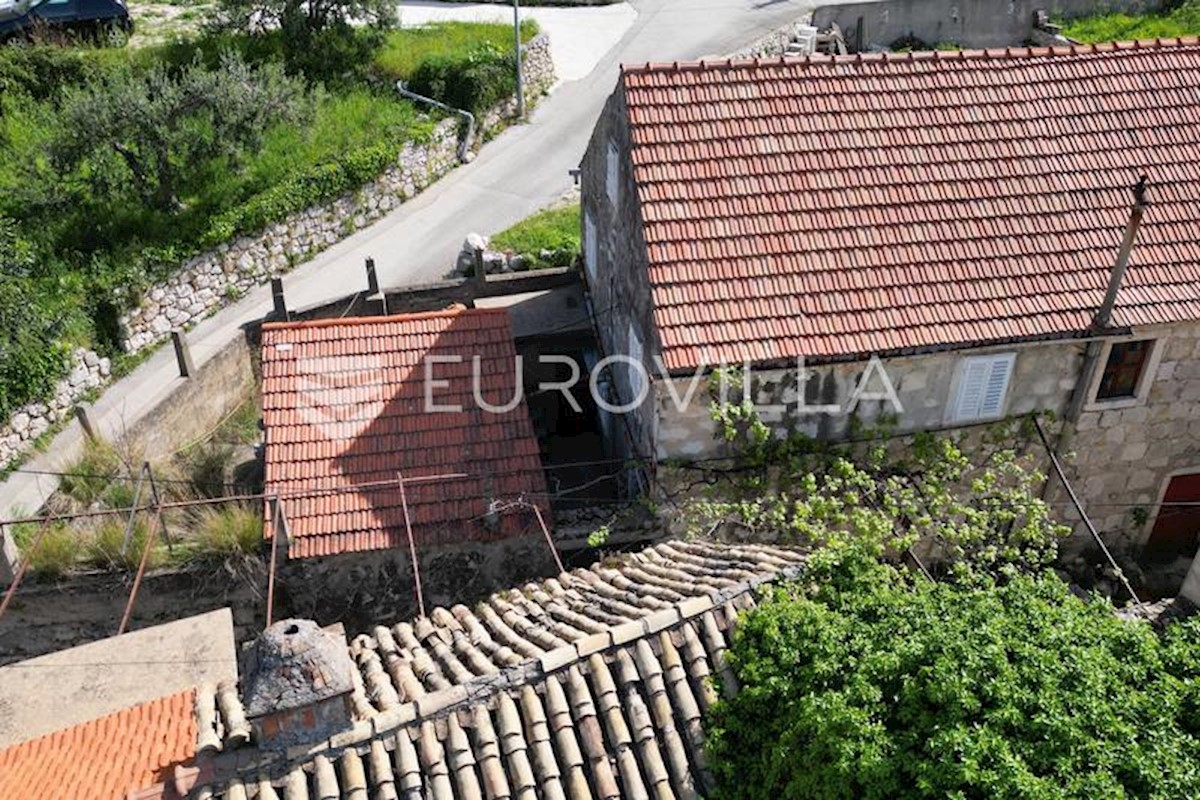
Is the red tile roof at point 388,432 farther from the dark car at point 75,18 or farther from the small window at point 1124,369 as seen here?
the dark car at point 75,18

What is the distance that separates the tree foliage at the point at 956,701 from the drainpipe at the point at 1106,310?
20.8 feet

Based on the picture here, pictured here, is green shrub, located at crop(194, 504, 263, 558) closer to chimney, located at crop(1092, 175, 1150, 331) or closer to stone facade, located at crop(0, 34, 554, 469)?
stone facade, located at crop(0, 34, 554, 469)

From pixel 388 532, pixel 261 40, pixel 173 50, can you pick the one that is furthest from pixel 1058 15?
pixel 388 532

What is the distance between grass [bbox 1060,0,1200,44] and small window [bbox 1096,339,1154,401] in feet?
72.5

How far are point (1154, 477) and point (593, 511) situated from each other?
8939 mm

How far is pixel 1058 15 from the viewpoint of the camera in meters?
35.7

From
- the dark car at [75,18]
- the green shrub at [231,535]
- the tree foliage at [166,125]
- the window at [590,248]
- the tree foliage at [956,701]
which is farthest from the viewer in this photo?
the dark car at [75,18]

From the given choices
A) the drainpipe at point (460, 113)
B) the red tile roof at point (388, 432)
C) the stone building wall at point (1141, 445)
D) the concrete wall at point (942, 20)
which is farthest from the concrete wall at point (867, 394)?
the concrete wall at point (942, 20)

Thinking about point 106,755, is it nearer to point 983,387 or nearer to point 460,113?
point 983,387

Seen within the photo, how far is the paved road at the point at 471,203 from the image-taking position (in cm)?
2115

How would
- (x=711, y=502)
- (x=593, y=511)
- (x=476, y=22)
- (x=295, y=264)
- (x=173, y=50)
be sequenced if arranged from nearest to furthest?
(x=711, y=502), (x=593, y=511), (x=295, y=264), (x=173, y=50), (x=476, y=22)

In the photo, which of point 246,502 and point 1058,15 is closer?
point 246,502

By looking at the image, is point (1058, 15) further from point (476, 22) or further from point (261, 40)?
point (261, 40)

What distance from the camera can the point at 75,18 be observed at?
29531 mm
